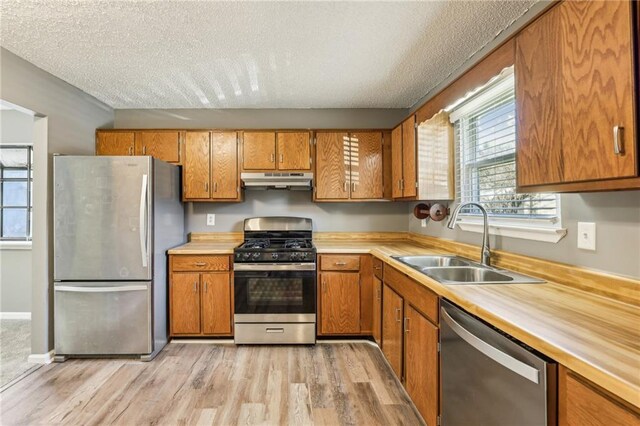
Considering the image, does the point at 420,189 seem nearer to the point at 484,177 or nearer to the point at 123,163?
the point at 484,177

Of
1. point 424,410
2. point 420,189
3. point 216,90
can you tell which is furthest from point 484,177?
point 216,90

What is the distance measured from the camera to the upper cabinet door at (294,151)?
10.9 feet

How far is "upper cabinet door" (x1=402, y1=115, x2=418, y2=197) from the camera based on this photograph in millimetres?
2675

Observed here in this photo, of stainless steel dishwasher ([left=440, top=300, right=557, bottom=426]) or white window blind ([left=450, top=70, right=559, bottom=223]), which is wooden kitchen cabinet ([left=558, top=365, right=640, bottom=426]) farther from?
white window blind ([left=450, top=70, right=559, bottom=223])

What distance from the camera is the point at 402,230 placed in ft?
12.0

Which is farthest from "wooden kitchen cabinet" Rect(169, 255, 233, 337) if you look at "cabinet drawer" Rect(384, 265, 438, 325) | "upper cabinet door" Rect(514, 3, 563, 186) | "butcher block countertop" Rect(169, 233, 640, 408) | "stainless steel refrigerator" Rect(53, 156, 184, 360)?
"upper cabinet door" Rect(514, 3, 563, 186)

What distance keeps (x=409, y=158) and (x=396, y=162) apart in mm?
352

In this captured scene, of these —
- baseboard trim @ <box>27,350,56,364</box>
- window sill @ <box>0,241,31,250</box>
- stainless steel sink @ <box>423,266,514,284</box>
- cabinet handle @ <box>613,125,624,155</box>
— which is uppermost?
cabinet handle @ <box>613,125,624,155</box>

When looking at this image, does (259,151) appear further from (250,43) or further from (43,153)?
(43,153)

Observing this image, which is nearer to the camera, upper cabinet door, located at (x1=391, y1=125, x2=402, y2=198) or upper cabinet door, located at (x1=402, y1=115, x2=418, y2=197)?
upper cabinet door, located at (x1=402, y1=115, x2=418, y2=197)

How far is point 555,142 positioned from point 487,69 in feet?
2.01

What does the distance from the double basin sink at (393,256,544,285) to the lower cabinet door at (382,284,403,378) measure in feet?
1.01

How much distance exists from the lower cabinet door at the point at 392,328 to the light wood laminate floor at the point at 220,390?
168mm

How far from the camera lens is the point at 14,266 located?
12.0 ft
